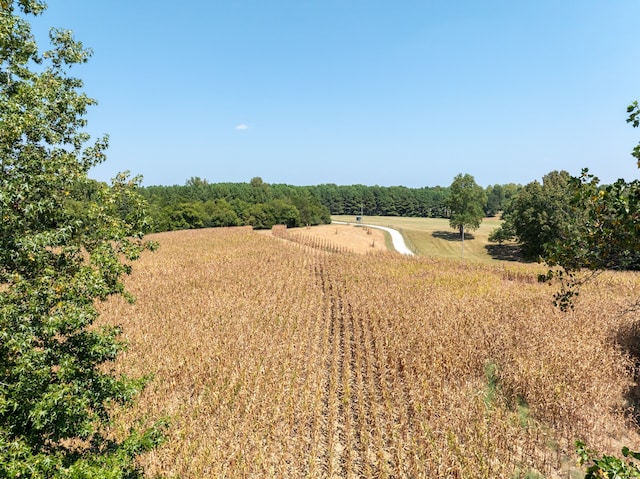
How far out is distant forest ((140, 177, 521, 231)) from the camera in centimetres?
8544

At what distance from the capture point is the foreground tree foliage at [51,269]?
5098 millimetres

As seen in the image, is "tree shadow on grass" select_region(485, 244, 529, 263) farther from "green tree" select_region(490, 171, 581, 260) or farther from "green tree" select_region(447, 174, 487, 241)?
"green tree" select_region(447, 174, 487, 241)

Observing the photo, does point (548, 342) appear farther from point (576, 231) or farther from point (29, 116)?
point (29, 116)

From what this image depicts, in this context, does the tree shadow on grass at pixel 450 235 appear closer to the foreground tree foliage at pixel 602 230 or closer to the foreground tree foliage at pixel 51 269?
the foreground tree foliage at pixel 602 230

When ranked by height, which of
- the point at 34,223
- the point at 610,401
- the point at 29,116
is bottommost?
the point at 610,401

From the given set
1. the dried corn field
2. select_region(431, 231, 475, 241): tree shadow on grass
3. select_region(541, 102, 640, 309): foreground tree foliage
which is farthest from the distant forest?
select_region(541, 102, 640, 309): foreground tree foliage

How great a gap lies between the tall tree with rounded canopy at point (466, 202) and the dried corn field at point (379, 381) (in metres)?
54.1

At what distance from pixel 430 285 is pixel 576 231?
718 inches

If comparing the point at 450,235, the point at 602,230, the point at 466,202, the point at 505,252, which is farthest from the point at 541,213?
the point at 602,230

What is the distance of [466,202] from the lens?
76.5m

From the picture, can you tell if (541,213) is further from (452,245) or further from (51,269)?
(51,269)

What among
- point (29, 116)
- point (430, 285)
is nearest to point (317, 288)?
point (430, 285)

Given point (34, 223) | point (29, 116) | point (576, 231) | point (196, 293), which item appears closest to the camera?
point (29, 116)

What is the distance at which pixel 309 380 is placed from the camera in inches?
483
